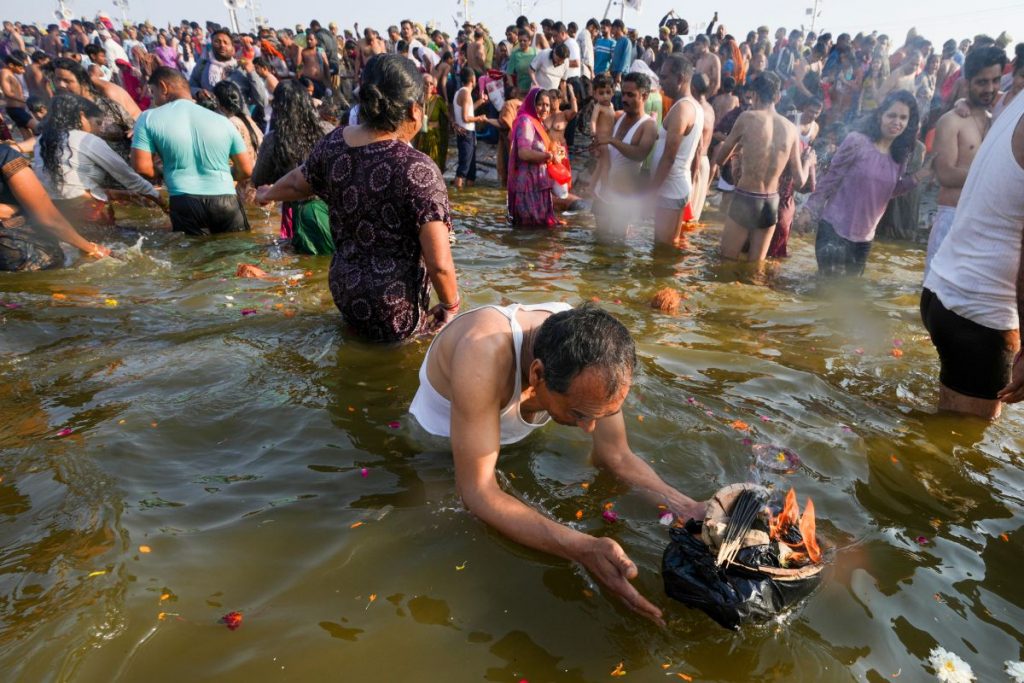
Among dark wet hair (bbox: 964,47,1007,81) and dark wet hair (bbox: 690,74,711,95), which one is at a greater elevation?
dark wet hair (bbox: 964,47,1007,81)

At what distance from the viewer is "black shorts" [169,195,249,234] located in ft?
19.5

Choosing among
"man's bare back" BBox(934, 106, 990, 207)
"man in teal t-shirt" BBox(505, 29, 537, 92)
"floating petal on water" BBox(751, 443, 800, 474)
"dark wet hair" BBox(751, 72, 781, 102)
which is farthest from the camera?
"man in teal t-shirt" BBox(505, 29, 537, 92)

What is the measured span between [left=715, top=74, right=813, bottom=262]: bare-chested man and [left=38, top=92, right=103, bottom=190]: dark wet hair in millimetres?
6176

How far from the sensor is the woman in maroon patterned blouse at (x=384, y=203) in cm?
316

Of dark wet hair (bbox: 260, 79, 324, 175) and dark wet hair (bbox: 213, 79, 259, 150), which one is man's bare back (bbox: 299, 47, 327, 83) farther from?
dark wet hair (bbox: 260, 79, 324, 175)

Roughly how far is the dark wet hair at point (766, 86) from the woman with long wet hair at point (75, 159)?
581 cm

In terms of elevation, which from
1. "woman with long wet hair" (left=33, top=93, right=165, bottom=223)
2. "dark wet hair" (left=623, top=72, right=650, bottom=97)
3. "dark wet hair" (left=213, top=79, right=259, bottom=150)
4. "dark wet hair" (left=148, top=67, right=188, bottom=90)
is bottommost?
"woman with long wet hair" (left=33, top=93, right=165, bottom=223)

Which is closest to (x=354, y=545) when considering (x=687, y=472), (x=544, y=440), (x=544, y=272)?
(x=544, y=440)

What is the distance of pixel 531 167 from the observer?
7570 mm

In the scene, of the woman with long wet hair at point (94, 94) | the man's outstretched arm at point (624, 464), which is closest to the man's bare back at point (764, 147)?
the man's outstretched arm at point (624, 464)

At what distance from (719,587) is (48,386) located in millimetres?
3749

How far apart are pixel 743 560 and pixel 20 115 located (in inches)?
550

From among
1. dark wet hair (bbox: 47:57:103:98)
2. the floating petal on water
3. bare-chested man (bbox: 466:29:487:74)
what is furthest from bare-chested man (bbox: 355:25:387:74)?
the floating petal on water

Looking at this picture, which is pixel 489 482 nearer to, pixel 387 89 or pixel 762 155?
pixel 387 89
